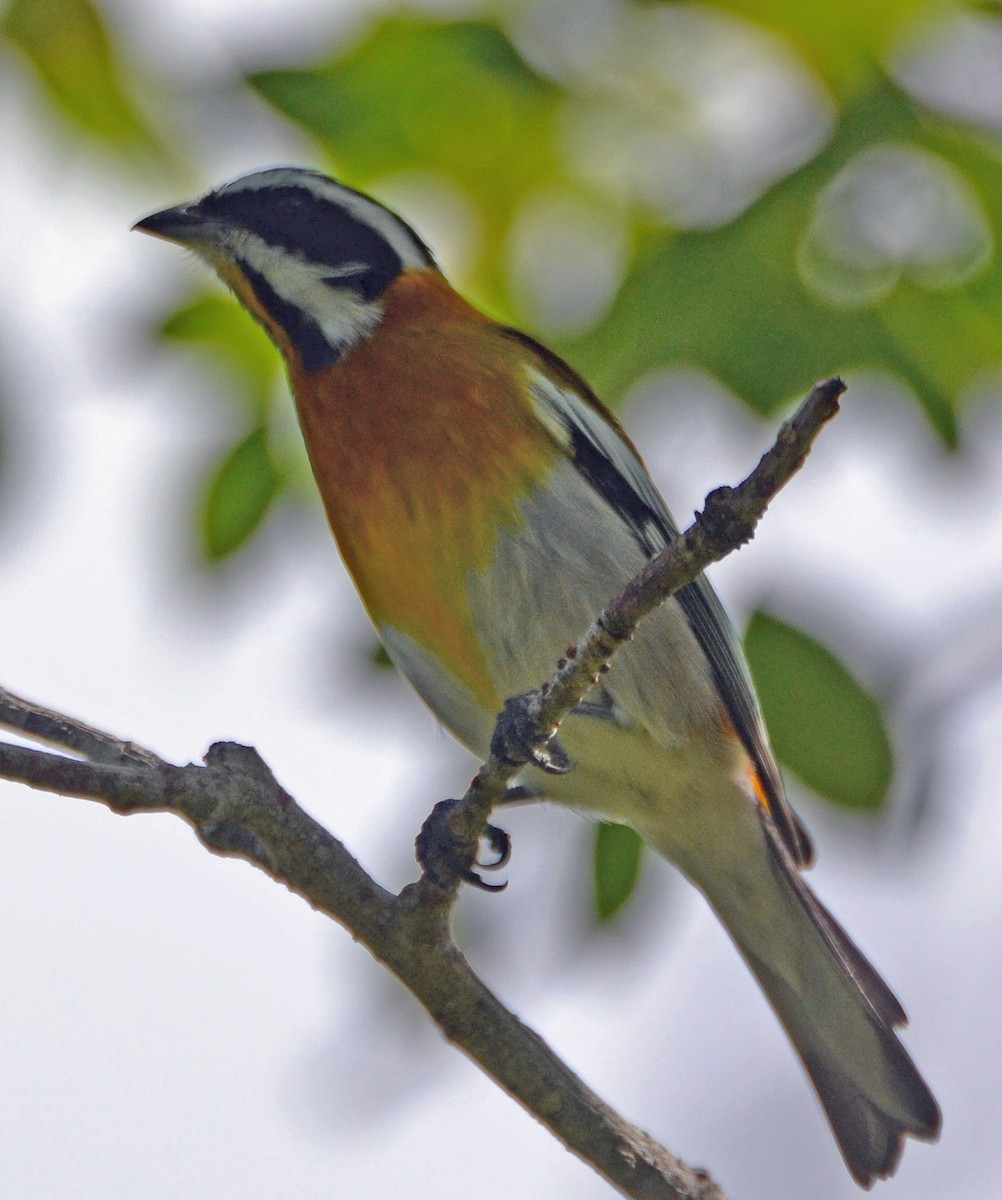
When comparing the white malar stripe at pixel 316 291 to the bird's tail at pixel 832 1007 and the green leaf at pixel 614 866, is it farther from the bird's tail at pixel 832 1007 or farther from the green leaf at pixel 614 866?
the bird's tail at pixel 832 1007

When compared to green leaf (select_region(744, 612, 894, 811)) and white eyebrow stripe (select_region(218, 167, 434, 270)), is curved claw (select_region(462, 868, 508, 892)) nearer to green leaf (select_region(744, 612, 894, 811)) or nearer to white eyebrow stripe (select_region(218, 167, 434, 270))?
green leaf (select_region(744, 612, 894, 811))

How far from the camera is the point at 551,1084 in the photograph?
3.04 meters

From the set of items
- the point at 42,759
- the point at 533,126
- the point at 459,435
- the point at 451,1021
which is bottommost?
the point at 42,759

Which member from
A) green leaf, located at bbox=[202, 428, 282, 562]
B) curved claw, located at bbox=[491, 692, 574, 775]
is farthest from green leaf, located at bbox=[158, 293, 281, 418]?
curved claw, located at bbox=[491, 692, 574, 775]

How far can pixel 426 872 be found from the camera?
9.86 ft

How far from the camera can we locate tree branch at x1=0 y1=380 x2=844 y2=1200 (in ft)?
8.80

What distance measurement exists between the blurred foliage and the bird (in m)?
0.43

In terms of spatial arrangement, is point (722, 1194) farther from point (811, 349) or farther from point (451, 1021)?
point (811, 349)

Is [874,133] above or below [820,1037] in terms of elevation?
above

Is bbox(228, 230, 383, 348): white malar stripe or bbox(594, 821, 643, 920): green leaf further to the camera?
bbox(228, 230, 383, 348): white malar stripe

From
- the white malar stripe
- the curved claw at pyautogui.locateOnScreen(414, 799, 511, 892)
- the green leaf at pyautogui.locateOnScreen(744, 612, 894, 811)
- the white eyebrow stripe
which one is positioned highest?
the white eyebrow stripe

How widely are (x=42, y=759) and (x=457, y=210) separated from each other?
1.66 m

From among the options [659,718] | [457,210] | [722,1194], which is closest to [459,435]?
[457,210]

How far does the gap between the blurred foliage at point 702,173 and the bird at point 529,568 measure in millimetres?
429
